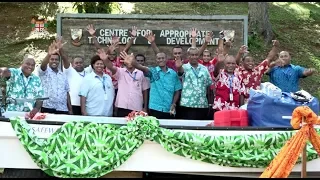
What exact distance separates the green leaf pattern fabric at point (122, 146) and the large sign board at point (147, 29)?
3.04 meters

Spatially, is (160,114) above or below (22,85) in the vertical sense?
below

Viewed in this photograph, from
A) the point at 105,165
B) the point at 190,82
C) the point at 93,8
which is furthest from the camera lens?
the point at 93,8

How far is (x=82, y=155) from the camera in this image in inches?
231

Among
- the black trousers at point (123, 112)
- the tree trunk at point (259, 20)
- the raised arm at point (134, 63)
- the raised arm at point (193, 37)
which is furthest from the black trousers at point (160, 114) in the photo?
the tree trunk at point (259, 20)

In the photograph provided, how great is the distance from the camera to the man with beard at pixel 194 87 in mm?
7070

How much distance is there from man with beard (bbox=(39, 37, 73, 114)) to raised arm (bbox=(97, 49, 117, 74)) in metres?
0.53

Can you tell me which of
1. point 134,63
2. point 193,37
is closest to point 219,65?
point 193,37

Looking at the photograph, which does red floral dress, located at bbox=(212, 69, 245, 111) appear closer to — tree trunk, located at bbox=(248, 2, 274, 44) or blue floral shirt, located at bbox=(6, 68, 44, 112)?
blue floral shirt, located at bbox=(6, 68, 44, 112)

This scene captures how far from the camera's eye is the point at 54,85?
283 inches

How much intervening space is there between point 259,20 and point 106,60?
8.21m

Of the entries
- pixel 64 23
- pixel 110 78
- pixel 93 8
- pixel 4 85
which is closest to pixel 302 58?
pixel 93 8

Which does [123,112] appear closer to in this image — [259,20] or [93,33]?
[93,33]

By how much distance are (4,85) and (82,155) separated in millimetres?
1518

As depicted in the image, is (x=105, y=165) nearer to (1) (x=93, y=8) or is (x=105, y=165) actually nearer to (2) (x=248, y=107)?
(2) (x=248, y=107)
